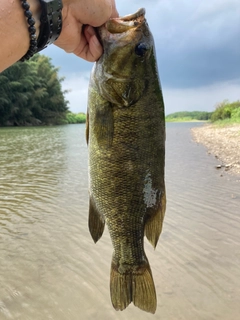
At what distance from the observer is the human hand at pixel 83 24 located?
190cm

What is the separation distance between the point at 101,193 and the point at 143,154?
0.37m

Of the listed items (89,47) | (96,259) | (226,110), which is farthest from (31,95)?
(89,47)

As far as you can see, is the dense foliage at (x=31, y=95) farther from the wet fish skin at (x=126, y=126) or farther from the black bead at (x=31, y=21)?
the black bead at (x=31, y=21)

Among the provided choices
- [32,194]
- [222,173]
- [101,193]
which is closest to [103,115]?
[101,193]

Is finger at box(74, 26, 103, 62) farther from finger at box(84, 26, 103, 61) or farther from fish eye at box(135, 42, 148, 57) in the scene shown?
fish eye at box(135, 42, 148, 57)

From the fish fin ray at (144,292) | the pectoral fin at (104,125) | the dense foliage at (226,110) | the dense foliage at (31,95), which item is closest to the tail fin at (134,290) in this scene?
the fish fin ray at (144,292)

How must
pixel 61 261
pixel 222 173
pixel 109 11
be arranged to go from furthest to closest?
pixel 222 173 → pixel 61 261 → pixel 109 11

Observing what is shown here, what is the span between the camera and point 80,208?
6.60m

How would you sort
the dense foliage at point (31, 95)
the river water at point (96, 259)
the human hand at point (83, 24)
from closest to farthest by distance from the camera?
the human hand at point (83, 24) → the river water at point (96, 259) → the dense foliage at point (31, 95)

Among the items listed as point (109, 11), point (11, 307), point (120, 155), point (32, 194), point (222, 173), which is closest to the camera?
point (109, 11)

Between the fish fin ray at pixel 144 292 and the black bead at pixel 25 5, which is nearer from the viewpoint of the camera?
the black bead at pixel 25 5

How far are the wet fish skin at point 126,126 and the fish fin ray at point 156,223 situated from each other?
2.2 inches

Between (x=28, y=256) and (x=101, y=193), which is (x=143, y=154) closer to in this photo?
(x=101, y=193)

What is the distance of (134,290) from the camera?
89.7 inches
